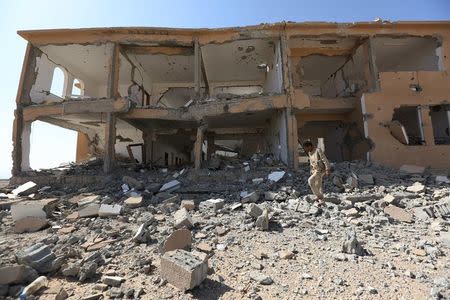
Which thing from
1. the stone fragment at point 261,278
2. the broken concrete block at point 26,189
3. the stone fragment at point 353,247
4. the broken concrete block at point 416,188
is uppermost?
the broken concrete block at point 26,189

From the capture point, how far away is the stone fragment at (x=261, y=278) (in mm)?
3229

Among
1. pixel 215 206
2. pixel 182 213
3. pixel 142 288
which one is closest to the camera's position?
pixel 142 288

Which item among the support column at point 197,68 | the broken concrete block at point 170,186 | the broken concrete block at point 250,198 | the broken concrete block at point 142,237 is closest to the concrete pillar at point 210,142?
the support column at point 197,68

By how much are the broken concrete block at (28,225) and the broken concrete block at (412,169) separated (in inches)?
380

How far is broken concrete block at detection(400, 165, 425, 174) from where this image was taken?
8565 mm

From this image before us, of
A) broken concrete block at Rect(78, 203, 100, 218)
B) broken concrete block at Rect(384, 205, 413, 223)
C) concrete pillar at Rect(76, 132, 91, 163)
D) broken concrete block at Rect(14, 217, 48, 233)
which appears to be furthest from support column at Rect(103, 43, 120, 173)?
broken concrete block at Rect(384, 205, 413, 223)

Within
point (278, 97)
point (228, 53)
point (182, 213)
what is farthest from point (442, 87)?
point (182, 213)

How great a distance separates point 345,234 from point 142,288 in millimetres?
3215

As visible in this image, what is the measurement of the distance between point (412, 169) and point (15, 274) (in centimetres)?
985

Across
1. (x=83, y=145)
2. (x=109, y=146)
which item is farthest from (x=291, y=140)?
(x=83, y=145)

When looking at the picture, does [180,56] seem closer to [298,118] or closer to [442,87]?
[298,118]

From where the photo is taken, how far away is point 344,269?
11.4 feet

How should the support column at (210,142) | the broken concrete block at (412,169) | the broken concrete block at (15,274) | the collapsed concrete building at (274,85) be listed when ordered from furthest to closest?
1. the support column at (210,142)
2. the collapsed concrete building at (274,85)
3. the broken concrete block at (412,169)
4. the broken concrete block at (15,274)

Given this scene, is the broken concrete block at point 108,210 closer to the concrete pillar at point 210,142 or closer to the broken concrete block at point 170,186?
the broken concrete block at point 170,186
